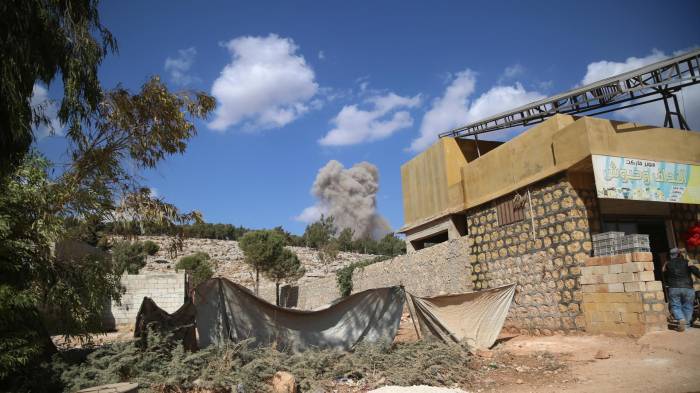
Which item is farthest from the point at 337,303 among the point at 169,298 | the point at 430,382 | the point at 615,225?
the point at 169,298

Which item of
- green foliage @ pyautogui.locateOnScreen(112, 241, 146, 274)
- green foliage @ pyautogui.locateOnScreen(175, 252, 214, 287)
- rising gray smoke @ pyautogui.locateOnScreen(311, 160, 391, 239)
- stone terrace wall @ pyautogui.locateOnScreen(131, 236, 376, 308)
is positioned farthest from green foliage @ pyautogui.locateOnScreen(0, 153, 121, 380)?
rising gray smoke @ pyautogui.locateOnScreen(311, 160, 391, 239)

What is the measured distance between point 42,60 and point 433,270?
461 inches

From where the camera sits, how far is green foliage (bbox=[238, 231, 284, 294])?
33031 mm

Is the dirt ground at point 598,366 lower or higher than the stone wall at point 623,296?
lower

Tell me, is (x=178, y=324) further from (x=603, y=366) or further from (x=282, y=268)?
→ (x=282, y=268)

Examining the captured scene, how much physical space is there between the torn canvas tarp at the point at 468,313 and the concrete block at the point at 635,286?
1.93 m

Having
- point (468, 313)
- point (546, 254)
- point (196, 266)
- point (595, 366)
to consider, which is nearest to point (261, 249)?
point (196, 266)

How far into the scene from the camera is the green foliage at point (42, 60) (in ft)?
20.2

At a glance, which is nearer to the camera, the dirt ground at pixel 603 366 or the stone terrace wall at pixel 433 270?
the dirt ground at pixel 603 366

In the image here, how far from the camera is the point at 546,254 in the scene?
1027cm

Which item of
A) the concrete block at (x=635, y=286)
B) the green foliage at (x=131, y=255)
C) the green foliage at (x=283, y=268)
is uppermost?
the green foliage at (x=131, y=255)

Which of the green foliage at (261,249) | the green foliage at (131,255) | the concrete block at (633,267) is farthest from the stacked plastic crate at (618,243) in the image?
the green foliage at (131,255)

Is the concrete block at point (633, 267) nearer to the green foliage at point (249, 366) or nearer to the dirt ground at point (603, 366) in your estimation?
the dirt ground at point (603, 366)

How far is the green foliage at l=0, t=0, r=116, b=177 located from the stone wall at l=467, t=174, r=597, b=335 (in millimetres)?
9123
